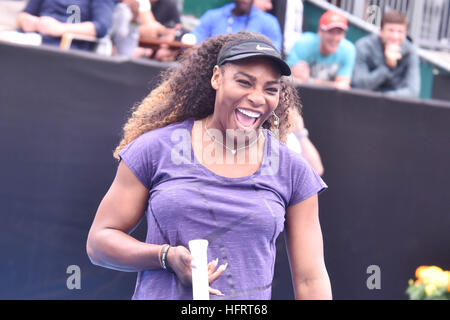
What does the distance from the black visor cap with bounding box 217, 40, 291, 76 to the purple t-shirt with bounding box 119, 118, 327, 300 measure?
1.04 feet

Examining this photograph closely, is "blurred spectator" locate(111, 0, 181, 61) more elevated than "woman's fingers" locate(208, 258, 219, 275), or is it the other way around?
"blurred spectator" locate(111, 0, 181, 61)

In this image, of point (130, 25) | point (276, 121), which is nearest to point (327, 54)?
point (130, 25)

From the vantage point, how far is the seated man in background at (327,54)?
5762mm

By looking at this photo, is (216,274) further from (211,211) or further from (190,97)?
(190,97)

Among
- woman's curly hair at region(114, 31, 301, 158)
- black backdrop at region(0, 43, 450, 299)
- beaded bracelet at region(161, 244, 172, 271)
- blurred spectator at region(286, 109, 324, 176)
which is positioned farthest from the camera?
blurred spectator at region(286, 109, 324, 176)

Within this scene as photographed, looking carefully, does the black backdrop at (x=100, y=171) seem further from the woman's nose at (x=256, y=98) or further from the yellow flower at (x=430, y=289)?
the yellow flower at (x=430, y=289)

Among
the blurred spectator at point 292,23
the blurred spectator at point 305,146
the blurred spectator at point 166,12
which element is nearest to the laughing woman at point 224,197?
the blurred spectator at point 305,146

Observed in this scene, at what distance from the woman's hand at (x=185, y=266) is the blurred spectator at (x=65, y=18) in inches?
126

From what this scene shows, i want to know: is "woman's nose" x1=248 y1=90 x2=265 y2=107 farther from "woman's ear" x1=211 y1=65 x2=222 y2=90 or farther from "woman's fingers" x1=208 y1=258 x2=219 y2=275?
"woman's fingers" x1=208 y1=258 x2=219 y2=275

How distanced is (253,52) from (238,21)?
143 inches

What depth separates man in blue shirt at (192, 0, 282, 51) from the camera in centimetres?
579

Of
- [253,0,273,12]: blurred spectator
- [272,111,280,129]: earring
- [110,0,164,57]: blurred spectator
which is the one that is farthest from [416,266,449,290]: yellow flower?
[253,0,273,12]: blurred spectator

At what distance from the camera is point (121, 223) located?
237cm
